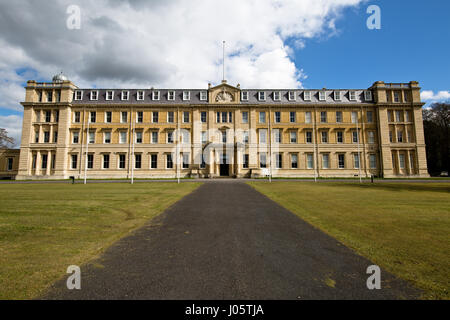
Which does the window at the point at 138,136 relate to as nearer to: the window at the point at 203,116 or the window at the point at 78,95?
the window at the point at 203,116

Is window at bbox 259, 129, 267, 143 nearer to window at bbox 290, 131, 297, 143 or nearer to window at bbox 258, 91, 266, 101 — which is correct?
window at bbox 290, 131, 297, 143

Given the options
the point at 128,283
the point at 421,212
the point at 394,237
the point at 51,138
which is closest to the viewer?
the point at 128,283

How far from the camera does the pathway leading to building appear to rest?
117 inches

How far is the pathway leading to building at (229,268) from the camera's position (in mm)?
2969

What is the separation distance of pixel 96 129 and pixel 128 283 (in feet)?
144

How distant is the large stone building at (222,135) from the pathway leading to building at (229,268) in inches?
1307

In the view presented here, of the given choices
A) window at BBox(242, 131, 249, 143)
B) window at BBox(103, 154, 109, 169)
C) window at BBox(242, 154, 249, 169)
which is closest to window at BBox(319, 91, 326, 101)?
window at BBox(242, 131, 249, 143)

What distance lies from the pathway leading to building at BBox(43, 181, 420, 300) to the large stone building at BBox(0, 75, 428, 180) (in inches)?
1307

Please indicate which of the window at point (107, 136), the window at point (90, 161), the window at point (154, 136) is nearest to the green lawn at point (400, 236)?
the window at point (154, 136)

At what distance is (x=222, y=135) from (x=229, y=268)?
3713 centimetres

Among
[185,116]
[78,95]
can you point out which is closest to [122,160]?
[185,116]

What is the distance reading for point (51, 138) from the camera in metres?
39.3
